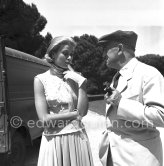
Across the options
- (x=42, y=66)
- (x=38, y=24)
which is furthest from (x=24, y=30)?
(x=42, y=66)

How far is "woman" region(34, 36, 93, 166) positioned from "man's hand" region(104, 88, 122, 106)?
68 centimetres

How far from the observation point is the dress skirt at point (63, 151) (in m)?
2.51

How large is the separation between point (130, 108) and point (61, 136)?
0.89 meters

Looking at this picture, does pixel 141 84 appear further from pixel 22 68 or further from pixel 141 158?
pixel 22 68

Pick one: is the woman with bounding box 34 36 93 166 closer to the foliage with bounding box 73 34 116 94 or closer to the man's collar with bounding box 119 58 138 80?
the man's collar with bounding box 119 58 138 80

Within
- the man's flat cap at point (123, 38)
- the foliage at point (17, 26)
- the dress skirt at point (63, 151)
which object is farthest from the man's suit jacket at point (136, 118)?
the foliage at point (17, 26)

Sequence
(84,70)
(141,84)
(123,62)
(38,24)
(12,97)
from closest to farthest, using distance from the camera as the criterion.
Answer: (141,84) < (123,62) < (12,97) < (38,24) < (84,70)

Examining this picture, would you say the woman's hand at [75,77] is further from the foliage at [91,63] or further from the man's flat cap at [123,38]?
the foliage at [91,63]

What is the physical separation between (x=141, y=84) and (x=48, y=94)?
2.99ft

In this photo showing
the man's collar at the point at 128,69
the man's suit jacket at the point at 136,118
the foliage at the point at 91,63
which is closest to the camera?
the man's suit jacket at the point at 136,118

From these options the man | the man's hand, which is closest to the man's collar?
the man

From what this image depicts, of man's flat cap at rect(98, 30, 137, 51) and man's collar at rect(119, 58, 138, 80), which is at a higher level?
man's flat cap at rect(98, 30, 137, 51)

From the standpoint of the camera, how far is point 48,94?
255 cm

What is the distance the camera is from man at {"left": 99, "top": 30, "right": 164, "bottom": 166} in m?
1.80
